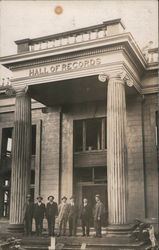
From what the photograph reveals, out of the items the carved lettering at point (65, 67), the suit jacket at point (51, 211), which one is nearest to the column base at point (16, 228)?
the suit jacket at point (51, 211)

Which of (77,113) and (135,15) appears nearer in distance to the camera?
(135,15)

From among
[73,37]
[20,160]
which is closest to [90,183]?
[20,160]

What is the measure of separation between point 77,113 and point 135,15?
841 centimetres

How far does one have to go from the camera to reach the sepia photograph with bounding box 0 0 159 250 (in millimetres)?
14883

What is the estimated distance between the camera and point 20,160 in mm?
17828

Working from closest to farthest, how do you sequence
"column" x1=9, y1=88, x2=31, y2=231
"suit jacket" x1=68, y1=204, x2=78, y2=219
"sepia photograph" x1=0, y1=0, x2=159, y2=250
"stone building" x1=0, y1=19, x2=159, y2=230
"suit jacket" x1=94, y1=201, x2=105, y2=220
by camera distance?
1. "sepia photograph" x1=0, y1=0, x2=159, y2=250
2. "suit jacket" x1=94, y1=201, x2=105, y2=220
3. "stone building" x1=0, y1=19, x2=159, y2=230
4. "suit jacket" x1=68, y1=204, x2=78, y2=219
5. "column" x1=9, y1=88, x2=31, y2=231

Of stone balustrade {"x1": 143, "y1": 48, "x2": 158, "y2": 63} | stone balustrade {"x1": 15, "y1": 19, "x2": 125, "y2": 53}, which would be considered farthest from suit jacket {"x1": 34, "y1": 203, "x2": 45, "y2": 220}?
stone balustrade {"x1": 143, "y1": 48, "x2": 158, "y2": 63}

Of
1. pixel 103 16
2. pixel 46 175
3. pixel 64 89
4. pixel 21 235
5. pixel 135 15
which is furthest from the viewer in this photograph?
pixel 46 175

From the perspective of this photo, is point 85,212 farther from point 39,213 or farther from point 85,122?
point 85,122

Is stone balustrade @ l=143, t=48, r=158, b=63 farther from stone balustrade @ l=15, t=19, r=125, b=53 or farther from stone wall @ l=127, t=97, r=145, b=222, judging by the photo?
stone balustrade @ l=15, t=19, r=125, b=53

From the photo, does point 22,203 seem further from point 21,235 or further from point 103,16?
point 103,16

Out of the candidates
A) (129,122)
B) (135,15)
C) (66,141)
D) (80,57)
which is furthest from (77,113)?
(135,15)

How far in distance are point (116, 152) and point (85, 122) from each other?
19.4 ft

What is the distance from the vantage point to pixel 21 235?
54.8 ft
